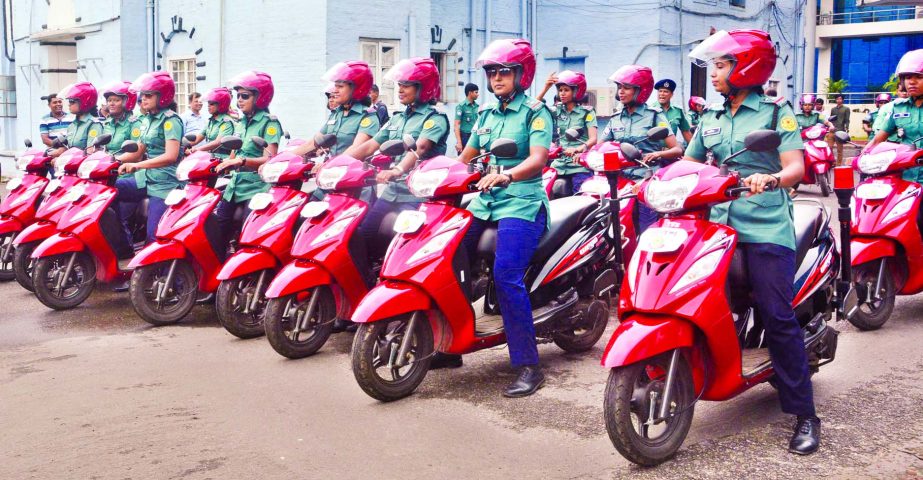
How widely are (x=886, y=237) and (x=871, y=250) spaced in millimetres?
178

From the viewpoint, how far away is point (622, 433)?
4.14 meters

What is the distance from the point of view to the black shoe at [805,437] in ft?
14.5

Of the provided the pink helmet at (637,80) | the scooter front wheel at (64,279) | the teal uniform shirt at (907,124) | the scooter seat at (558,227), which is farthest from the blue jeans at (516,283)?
the scooter front wheel at (64,279)

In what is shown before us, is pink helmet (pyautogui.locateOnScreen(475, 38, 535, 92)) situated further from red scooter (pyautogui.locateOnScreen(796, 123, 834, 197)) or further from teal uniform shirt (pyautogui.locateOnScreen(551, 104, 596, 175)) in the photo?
red scooter (pyautogui.locateOnScreen(796, 123, 834, 197))

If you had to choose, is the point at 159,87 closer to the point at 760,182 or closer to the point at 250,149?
the point at 250,149

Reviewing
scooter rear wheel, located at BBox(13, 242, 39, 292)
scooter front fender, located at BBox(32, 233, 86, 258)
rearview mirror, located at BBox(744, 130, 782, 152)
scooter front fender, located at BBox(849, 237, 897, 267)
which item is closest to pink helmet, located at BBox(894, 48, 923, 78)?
scooter front fender, located at BBox(849, 237, 897, 267)

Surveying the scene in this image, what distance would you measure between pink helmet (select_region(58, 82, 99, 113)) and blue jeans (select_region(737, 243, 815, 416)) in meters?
7.52

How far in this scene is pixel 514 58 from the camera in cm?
573

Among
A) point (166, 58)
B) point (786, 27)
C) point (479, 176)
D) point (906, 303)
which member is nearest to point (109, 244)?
point (479, 176)

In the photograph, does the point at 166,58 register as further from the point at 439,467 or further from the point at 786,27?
the point at 439,467

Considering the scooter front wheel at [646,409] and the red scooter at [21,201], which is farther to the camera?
the red scooter at [21,201]

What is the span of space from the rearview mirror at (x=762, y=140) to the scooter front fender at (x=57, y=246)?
5571 millimetres

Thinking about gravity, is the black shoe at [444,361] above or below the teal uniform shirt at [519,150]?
below

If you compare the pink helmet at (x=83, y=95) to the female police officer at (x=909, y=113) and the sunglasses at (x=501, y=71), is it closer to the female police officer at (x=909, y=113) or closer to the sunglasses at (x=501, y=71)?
the sunglasses at (x=501, y=71)
